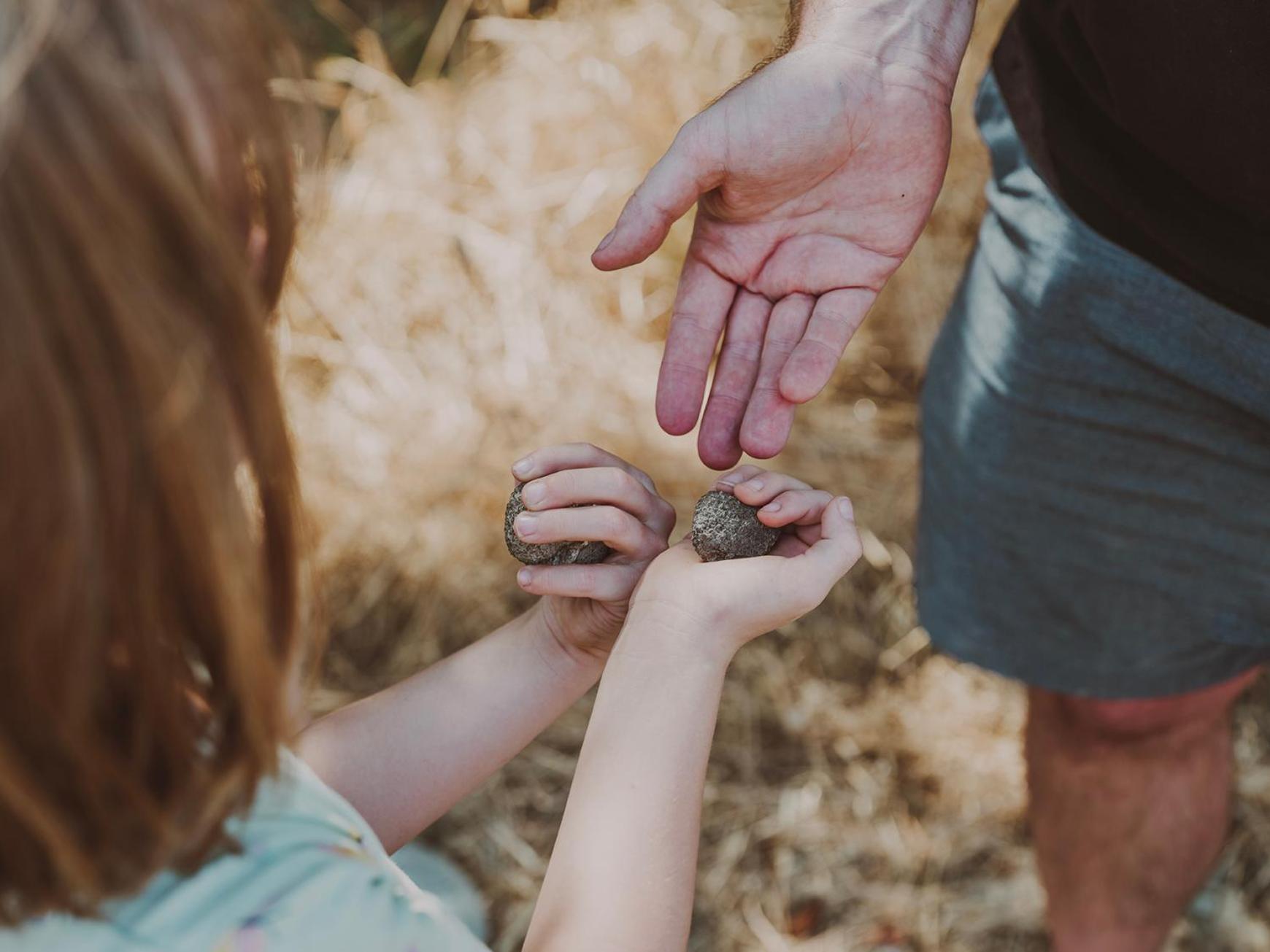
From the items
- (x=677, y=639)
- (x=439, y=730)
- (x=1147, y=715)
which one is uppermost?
(x=677, y=639)

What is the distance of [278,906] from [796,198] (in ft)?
3.96

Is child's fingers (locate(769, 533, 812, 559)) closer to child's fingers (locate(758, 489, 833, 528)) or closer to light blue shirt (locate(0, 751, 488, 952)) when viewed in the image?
child's fingers (locate(758, 489, 833, 528))

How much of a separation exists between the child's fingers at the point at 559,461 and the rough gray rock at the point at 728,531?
10cm

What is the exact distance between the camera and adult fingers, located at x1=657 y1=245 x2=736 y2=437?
1.67 m

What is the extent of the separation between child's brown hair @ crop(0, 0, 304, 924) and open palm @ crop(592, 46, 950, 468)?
76 cm

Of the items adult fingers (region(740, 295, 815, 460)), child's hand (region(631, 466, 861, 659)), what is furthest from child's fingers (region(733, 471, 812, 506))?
adult fingers (region(740, 295, 815, 460))

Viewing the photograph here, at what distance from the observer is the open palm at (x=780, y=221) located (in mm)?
1664

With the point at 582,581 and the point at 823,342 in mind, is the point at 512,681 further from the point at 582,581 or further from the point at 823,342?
the point at 823,342

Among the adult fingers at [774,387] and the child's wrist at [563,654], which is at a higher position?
the adult fingers at [774,387]

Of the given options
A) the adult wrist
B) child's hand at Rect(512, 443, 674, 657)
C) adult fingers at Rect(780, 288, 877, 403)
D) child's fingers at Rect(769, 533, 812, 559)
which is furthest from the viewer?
the adult wrist

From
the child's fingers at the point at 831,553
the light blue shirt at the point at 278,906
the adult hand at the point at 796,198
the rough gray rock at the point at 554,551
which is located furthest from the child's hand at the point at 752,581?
the light blue shirt at the point at 278,906

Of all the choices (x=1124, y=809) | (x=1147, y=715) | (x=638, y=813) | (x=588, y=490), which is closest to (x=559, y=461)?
(x=588, y=490)

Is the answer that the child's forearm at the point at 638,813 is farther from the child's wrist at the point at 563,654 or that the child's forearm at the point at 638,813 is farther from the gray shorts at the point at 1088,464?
the gray shorts at the point at 1088,464

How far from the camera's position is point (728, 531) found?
145 cm
